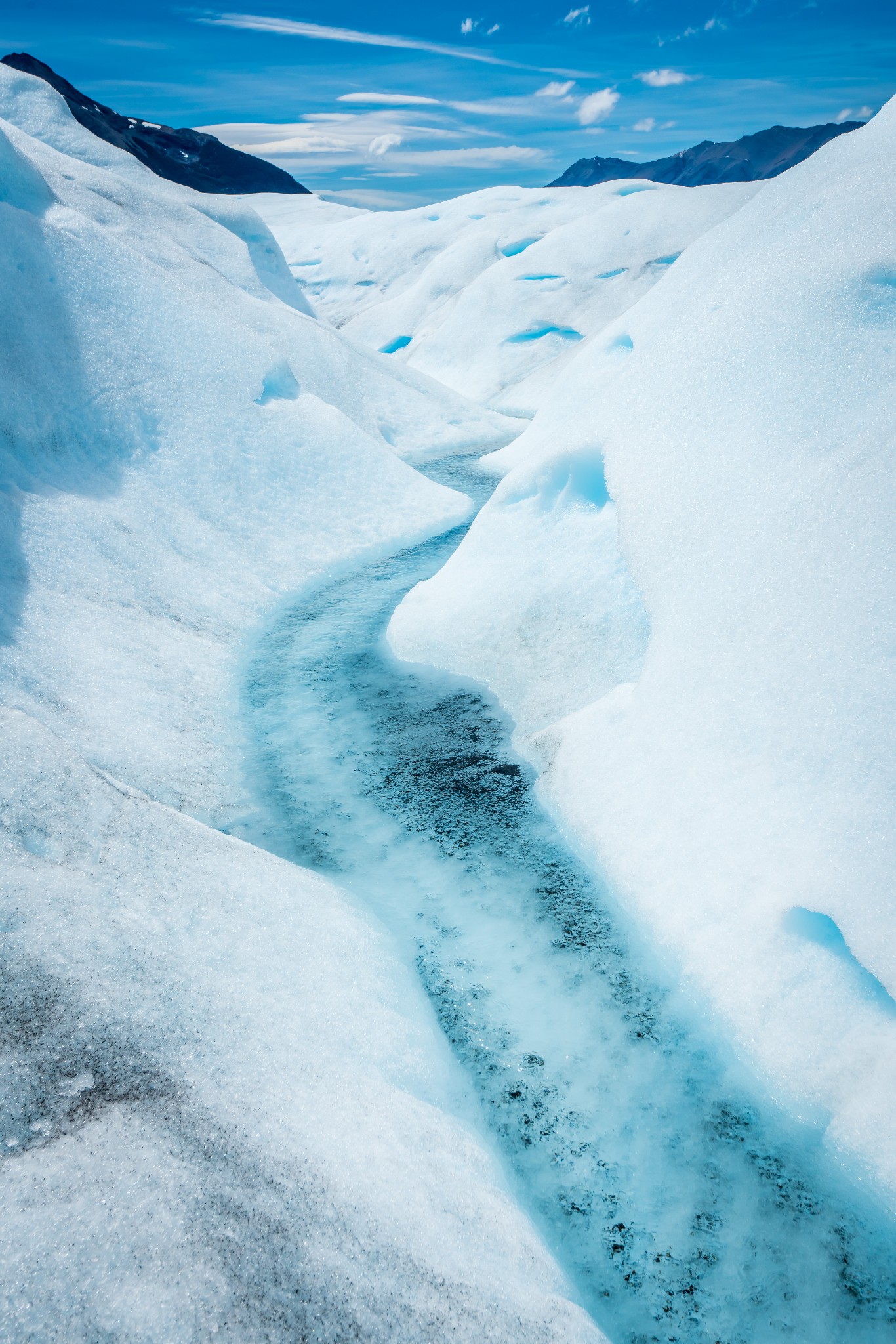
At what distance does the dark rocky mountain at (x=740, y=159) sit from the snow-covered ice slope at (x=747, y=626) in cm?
8684

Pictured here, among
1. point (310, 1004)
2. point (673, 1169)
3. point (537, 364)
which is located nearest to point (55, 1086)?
point (310, 1004)

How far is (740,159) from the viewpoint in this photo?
85.6 m

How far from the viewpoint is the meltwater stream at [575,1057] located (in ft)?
9.21

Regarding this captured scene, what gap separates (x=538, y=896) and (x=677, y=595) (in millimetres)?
2210

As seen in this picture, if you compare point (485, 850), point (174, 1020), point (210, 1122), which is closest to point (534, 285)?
point (485, 850)

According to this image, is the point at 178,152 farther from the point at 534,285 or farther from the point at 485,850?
the point at 485,850

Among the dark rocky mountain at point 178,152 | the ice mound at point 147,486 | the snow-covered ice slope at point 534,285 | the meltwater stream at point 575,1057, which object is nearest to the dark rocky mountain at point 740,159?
the dark rocky mountain at point 178,152

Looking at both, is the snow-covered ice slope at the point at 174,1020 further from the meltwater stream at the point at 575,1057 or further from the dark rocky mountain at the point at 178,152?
the dark rocky mountain at the point at 178,152

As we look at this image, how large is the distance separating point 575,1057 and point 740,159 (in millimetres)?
104394

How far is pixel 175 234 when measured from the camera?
16938 millimetres

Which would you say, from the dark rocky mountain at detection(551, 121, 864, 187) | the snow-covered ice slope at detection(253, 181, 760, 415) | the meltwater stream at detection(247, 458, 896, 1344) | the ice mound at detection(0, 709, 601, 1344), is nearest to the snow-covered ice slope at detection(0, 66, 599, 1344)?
the ice mound at detection(0, 709, 601, 1344)

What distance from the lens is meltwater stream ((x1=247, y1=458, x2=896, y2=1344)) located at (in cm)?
281

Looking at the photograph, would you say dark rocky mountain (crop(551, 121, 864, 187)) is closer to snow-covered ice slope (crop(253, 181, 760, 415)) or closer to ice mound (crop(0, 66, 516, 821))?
snow-covered ice slope (crop(253, 181, 760, 415))

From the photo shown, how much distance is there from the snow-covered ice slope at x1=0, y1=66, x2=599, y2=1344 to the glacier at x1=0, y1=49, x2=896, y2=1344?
0.02m
